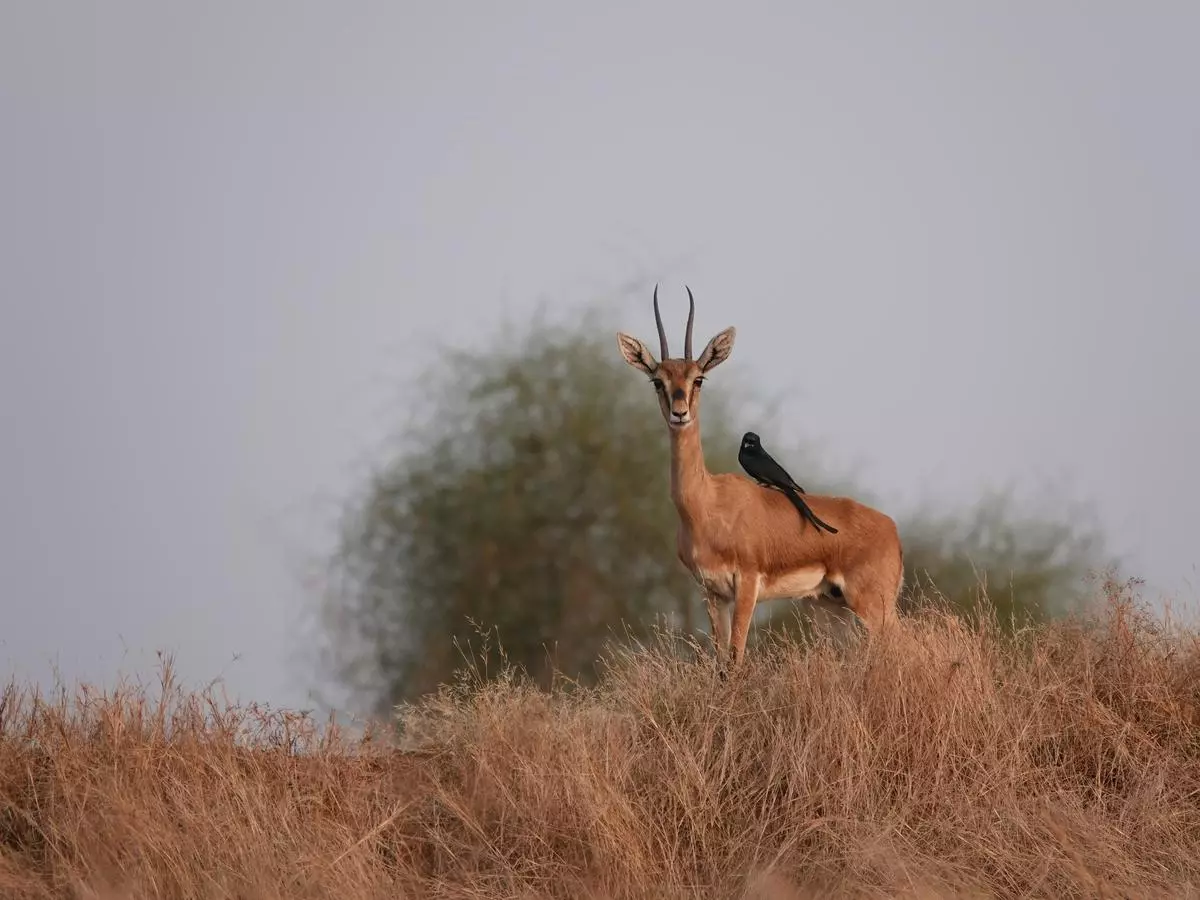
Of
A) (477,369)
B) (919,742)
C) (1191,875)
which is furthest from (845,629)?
(477,369)

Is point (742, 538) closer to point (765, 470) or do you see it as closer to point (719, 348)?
point (765, 470)

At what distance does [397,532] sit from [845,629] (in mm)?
8079

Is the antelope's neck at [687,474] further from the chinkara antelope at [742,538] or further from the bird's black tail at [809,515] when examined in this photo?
the bird's black tail at [809,515]

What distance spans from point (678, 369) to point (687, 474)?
1.08 m

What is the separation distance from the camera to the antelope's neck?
13250 mm

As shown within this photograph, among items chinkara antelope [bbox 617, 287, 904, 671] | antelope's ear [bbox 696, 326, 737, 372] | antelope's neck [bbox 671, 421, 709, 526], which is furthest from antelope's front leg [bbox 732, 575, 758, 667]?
antelope's ear [bbox 696, 326, 737, 372]

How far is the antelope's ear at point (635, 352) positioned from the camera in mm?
13289

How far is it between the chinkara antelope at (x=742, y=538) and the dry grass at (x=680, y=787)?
8.47ft

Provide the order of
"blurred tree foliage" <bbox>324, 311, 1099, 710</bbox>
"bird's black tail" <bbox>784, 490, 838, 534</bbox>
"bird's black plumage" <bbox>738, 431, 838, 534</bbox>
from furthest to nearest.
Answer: "blurred tree foliage" <bbox>324, 311, 1099, 710</bbox> → "bird's black plumage" <bbox>738, 431, 838, 534</bbox> → "bird's black tail" <bbox>784, 490, 838, 534</bbox>

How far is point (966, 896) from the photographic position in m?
7.90

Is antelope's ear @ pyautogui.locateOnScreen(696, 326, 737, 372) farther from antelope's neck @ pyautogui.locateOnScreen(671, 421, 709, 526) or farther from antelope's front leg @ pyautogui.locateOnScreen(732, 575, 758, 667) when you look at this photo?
antelope's front leg @ pyautogui.locateOnScreen(732, 575, 758, 667)

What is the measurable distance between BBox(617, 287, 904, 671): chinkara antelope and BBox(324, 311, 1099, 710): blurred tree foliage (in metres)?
5.47

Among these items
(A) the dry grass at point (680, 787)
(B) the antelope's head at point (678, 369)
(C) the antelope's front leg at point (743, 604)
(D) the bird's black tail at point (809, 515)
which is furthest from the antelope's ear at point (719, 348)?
(A) the dry grass at point (680, 787)

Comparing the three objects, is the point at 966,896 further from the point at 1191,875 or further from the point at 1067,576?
the point at 1067,576
